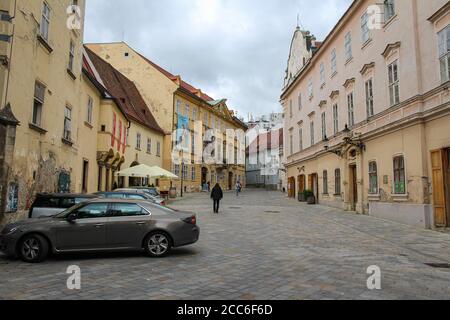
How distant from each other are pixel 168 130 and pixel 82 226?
3347cm

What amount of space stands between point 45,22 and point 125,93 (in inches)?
781

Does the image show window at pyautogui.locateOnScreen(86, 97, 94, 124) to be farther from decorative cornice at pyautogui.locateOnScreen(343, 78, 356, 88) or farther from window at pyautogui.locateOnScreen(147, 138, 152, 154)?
decorative cornice at pyautogui.locateOnScreen(343, 78, 356, 88)

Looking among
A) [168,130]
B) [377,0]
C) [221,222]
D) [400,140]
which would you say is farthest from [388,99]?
[168,130]

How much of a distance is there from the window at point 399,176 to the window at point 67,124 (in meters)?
15.0

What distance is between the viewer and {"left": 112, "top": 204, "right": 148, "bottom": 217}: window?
30.3ft

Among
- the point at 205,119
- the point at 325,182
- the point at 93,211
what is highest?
the point at 205,119

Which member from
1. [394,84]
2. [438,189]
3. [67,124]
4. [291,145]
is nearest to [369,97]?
[394,84]

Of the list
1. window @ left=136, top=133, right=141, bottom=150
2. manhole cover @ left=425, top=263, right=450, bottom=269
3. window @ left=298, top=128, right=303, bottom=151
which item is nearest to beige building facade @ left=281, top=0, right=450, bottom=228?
window @ left=298, top=128, right=303, bottom=151

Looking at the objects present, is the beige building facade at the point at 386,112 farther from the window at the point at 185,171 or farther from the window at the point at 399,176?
the window at the point at 185,171

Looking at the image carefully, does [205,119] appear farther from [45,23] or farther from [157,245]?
[157,245]

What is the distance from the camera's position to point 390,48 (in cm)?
1694

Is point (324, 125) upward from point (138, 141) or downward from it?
upward

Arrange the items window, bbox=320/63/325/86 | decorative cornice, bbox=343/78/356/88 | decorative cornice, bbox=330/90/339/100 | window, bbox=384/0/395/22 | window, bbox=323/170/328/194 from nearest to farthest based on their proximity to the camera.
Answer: window, bbox=384/0/395/22
decorative cornice, bbox=343/78/356/88
decorative cornice, bbox=330/90/339/100
window, bbox=323/170/328/194
window, bbox=320/63/325/86

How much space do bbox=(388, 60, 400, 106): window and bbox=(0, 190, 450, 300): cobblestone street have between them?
268 inches
